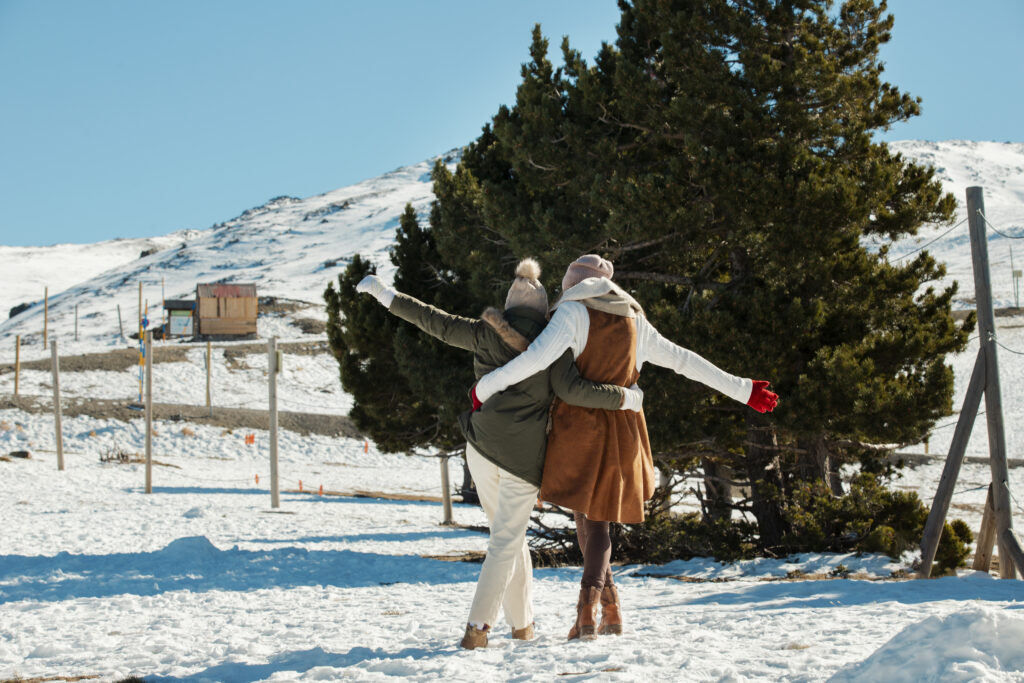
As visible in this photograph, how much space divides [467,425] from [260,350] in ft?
154

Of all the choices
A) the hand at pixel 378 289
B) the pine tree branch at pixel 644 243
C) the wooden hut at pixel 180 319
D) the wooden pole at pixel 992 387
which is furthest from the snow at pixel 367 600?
the wooden hut at pixel 180 319

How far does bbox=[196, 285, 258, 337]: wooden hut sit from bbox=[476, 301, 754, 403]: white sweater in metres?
52.7

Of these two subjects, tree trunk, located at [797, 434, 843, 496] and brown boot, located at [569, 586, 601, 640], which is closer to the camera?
brown boot, located at [569, 586, 601, 640]

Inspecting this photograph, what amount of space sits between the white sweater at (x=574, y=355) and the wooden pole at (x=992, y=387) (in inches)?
158

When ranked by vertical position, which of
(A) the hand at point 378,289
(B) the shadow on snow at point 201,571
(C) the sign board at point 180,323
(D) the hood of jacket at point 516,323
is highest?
(C) the sign board at point 180,323

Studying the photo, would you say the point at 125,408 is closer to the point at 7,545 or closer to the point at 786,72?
the point at 7,545

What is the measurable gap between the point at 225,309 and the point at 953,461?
51674 mm

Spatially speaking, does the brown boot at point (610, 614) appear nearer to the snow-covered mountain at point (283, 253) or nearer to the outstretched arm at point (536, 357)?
the outstretched arm at point (536, 357)

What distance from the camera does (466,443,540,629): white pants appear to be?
4379 millimetres

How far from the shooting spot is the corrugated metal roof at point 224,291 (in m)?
53.8

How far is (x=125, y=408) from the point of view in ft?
113

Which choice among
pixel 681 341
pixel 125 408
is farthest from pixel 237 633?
pixel 125 408

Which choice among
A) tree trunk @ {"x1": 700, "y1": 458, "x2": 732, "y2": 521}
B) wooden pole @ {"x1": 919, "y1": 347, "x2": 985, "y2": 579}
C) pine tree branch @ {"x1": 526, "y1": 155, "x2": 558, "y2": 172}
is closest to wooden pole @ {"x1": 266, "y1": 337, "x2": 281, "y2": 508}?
pine tree branch @ {"x1": 526, "y1": 155, "x2": 558, "y2": 172}

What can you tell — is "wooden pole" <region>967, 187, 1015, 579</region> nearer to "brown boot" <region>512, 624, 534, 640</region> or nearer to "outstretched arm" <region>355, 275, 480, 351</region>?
"brown boot" <region>512, 624, 534, 640</region>
